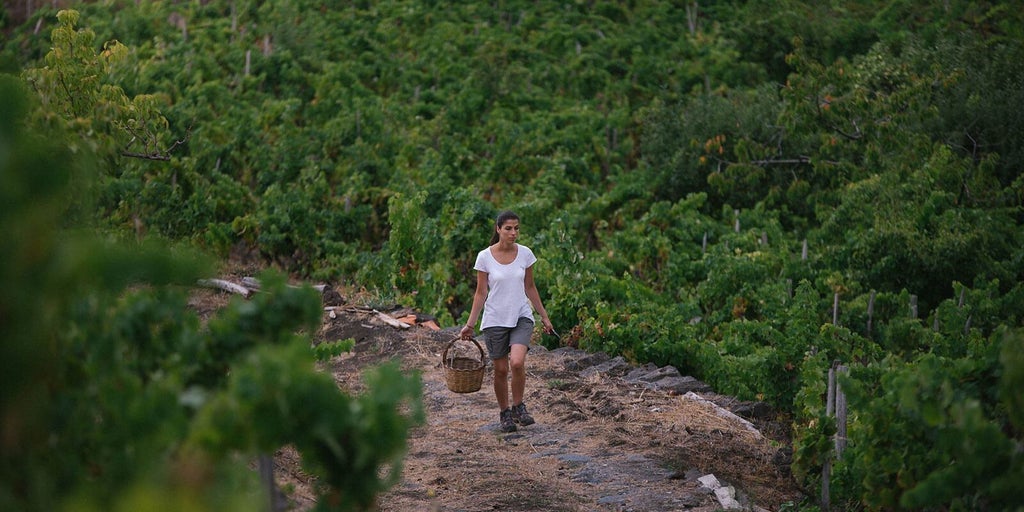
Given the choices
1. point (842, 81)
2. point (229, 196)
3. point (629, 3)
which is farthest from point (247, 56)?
A: point (842, 81)

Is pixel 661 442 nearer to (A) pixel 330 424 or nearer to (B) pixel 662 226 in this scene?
(A) pixel 330 424

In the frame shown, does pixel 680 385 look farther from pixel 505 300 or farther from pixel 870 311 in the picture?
pixel 870 311

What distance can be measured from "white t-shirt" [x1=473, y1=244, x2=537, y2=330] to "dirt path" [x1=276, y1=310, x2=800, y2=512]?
952mm

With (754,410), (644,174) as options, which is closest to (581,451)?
(754,410)

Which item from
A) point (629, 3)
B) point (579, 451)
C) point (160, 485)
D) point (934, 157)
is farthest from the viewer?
point (629, 3)

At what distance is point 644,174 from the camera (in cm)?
1917

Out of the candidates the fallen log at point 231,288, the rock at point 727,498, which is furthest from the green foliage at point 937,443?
the fallen log at point 231,288

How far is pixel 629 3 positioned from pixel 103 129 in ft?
Result: 71.1

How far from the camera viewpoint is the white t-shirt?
732cm

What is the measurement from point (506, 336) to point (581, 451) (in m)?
0.97

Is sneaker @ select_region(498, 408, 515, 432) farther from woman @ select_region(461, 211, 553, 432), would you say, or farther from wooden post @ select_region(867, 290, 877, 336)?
wooden post @ select_region(867, 290, 877, 336)

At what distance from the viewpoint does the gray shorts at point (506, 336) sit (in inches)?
290

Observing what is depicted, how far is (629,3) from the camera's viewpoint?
27.6 metres

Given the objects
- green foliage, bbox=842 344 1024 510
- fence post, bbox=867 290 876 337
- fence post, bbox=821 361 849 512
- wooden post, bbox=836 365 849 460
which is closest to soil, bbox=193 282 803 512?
fence post, bbox=821 361 849 512
